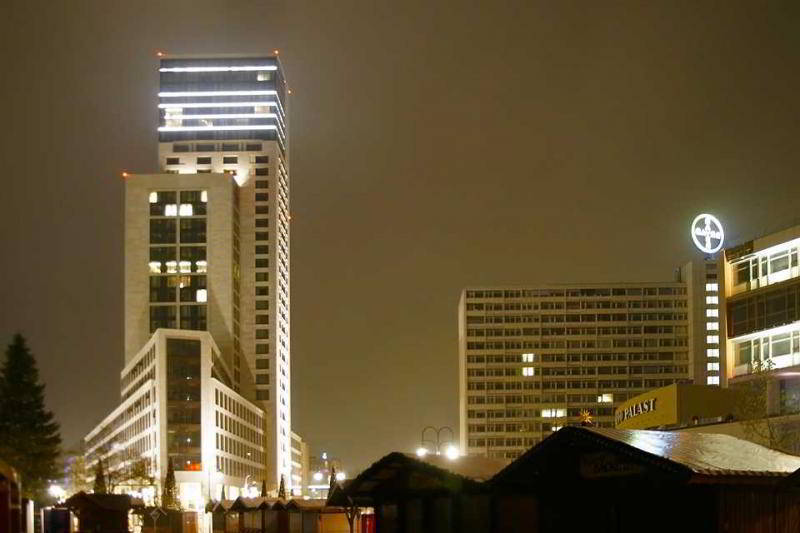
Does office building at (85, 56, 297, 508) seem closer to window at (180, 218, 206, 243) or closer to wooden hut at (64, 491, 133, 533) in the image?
window at (180, 218, 206, 243)

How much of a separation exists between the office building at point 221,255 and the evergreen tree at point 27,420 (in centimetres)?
5022

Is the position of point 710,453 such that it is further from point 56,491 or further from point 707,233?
point 56,491

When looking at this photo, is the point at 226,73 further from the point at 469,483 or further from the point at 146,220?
the point at 469,483

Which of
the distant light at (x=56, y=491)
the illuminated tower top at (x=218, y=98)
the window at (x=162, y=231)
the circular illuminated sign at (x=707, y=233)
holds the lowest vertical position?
the distant light at (x=56, y=491)

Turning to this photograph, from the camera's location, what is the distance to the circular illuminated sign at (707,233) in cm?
7806

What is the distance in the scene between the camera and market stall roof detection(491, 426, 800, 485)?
2086 cm

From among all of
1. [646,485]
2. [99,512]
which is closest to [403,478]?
[646,485]

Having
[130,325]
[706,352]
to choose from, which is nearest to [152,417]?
[130,325]

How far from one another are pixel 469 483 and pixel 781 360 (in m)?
45.3

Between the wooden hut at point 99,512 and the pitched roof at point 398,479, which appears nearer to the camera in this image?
the pitched roof at point 398,479

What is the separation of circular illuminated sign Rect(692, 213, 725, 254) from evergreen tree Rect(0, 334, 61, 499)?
2124 inches

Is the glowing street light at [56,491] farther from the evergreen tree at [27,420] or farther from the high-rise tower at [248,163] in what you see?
the high-rise tower at [248,163]

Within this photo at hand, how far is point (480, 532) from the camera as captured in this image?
1071 inches

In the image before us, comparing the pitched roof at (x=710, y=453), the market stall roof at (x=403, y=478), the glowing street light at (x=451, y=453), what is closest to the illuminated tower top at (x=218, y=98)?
the glowing street light at (x=451, y=453)
